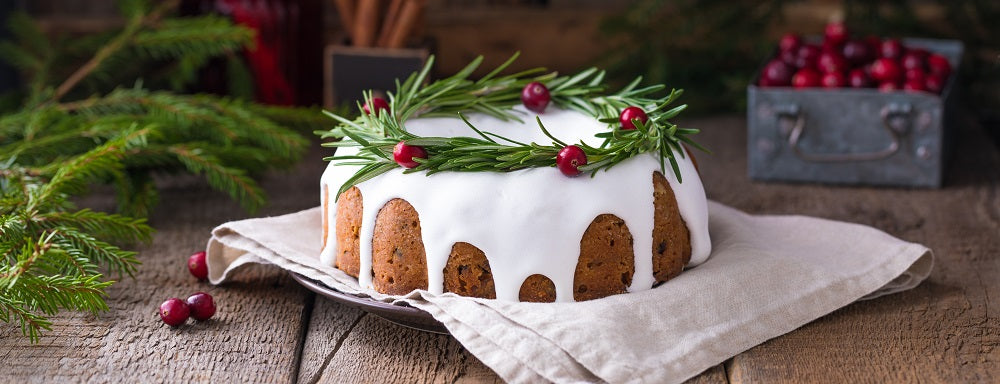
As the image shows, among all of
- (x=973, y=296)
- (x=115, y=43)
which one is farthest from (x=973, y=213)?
(x=115, y=43)

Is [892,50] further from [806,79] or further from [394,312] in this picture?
[394,312]

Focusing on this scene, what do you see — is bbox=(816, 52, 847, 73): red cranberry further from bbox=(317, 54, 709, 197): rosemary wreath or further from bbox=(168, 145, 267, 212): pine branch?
bbox=(168, 145, 267, 212): pine branch

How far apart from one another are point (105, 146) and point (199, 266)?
7.5 inches

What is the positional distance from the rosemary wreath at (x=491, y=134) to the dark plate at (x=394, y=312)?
0.11 metres

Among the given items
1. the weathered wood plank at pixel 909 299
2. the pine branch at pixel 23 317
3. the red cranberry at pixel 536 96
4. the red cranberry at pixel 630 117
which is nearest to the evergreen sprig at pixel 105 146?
the pine branch at pixel 23 317

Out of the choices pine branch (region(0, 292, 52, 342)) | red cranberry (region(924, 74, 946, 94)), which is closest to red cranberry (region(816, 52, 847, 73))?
red cranberry (region(924, 74, 946, 94))

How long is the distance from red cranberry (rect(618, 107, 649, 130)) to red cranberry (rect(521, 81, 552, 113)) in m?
0.12

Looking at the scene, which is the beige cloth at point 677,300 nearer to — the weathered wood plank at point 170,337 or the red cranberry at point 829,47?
the weathered wood plank at point 170,337

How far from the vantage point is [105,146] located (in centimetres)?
135

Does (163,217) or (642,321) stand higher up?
(642,321)

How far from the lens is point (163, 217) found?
160 centimetres

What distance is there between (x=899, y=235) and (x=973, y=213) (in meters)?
0.16

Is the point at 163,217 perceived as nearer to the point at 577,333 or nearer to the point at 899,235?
the point at 577,333

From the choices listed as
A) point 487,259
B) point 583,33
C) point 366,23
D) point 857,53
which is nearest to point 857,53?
point 857,53
